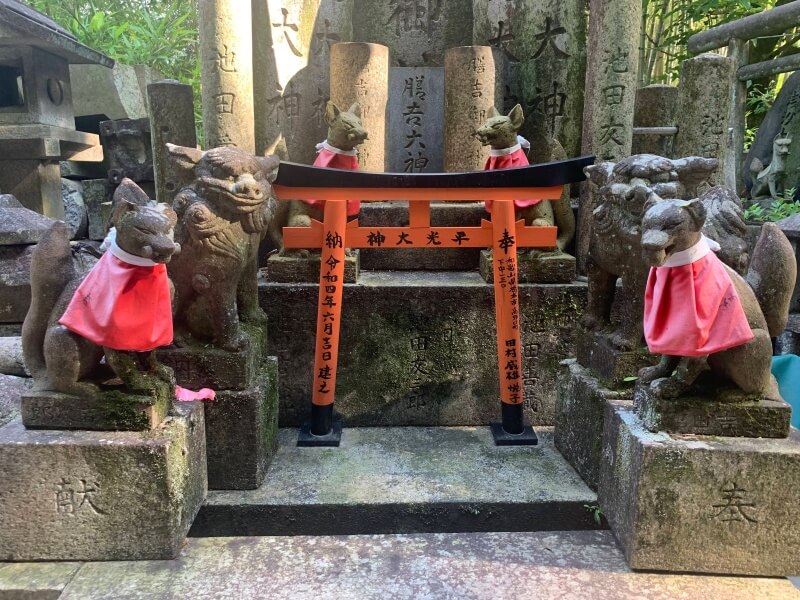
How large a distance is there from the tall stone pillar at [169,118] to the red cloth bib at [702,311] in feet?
13.0

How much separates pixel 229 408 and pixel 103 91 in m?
10.5

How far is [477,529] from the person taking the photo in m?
3.43

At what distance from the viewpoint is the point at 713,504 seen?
2.81 metres

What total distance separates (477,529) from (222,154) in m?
2.63

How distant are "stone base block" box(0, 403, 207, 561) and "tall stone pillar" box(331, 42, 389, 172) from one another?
3.13 metres

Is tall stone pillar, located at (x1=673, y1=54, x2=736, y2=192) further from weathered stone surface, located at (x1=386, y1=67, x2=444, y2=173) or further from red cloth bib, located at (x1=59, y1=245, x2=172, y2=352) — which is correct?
red cloth bib, located at (x1=59, y1=245, x2=172, y2=352)

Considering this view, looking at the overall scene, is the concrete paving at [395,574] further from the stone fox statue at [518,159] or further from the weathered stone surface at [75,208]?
the weathered stone surface at [75,208]

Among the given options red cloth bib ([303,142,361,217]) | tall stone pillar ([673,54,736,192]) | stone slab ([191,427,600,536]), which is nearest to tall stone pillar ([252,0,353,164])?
red cloth bib ([303,142,361,217])

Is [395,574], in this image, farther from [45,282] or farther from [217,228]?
[45,282]

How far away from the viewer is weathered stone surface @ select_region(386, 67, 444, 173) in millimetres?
5688

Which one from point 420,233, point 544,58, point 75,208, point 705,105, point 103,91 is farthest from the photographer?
point 103,91

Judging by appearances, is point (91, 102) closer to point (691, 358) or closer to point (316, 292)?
point (316, 292)

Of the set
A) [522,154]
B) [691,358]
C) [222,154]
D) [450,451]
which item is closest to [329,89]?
[522,154]

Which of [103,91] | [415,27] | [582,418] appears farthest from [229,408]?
[103,91]
